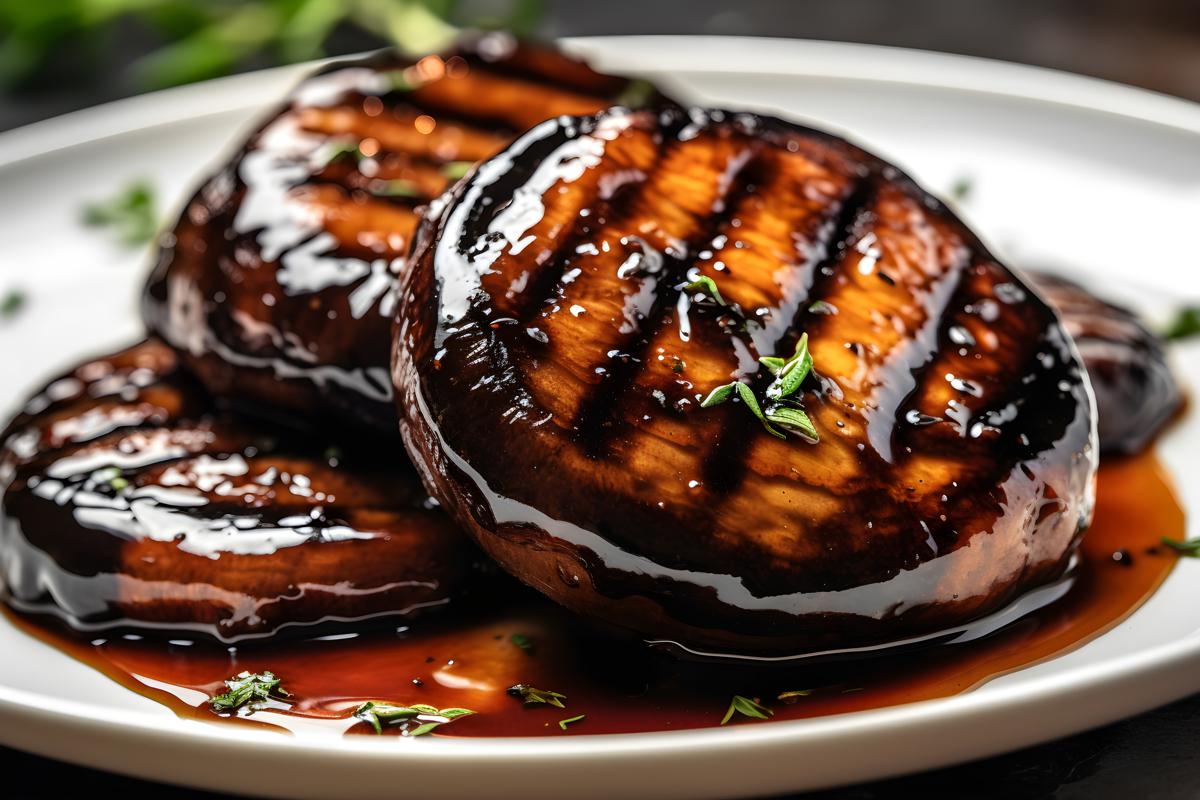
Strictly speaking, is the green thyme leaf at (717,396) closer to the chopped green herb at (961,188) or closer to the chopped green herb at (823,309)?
the chopped green herb at (823,309)

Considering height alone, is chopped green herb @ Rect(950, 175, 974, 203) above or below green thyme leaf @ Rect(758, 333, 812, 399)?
below

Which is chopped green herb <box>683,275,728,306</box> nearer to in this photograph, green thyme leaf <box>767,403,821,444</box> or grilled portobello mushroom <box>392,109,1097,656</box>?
grilled portobello mushroom <box>392,109,1097,656</box>

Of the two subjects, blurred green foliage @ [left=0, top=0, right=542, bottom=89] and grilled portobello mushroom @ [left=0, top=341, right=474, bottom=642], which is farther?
blurred green foliage @ [left=0, top=0, right=542, bottom=89]

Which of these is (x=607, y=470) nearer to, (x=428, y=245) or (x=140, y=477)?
(x=428, y=245)

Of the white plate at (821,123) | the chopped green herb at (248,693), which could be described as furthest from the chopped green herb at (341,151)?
the chopped green herb at (248,693)

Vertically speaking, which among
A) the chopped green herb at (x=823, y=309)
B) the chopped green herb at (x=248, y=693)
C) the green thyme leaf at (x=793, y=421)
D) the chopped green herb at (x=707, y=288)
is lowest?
the chopped green herb at (x=248, y=693)

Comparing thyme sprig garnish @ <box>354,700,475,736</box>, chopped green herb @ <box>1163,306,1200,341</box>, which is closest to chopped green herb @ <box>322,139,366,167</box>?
thyme sprig garnish @ <box>354,700,475,736</box>

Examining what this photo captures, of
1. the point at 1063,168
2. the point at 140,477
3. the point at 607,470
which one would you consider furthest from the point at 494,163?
the point at 1063,168
